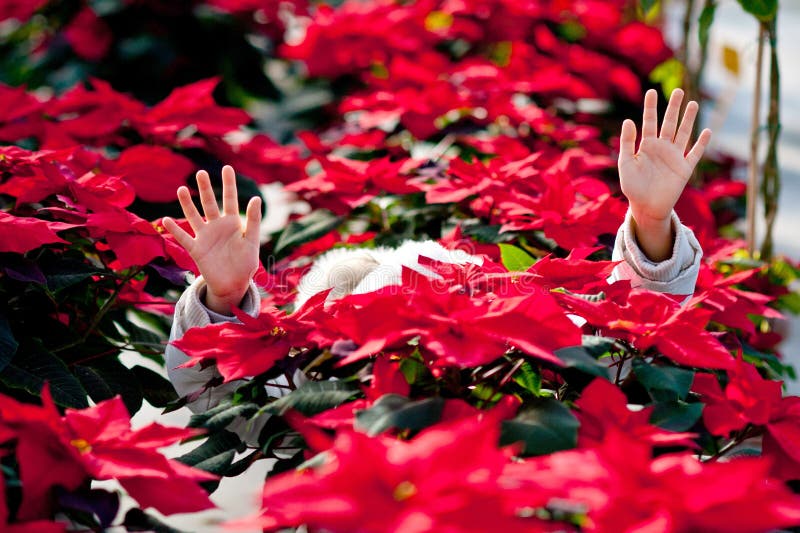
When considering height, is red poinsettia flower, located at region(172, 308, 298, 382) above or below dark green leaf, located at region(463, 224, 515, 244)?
above

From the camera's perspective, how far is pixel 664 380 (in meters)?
0.79

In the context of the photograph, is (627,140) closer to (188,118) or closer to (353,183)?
(353,183)

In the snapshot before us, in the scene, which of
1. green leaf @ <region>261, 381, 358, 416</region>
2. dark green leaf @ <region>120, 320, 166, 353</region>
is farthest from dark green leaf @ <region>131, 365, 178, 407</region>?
green leaf @ <region>261, 381, 358, 416</region>

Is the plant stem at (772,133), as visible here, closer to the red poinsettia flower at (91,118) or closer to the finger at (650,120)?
the finger at (650,120)

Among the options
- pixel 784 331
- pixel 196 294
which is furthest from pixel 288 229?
pixel 784 331

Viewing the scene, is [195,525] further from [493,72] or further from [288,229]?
[493,72]

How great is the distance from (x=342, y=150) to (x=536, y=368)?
1117 mm

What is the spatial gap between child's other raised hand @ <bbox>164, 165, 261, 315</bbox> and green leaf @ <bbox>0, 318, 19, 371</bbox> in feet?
0.63

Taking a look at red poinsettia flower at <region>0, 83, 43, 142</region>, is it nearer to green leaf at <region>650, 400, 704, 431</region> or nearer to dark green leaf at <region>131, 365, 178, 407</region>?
dark green leaf at <region>131, 365, 178, 407</region>

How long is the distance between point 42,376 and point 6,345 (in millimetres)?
62

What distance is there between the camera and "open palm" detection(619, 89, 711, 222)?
1.10 m

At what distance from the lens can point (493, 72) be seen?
1.94 m

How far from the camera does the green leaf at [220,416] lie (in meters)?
0.86

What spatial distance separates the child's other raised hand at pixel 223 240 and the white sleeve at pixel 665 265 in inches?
17.1
